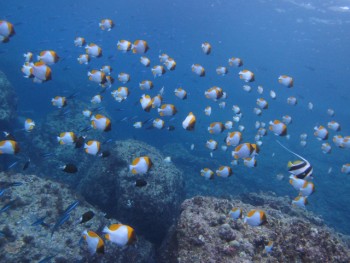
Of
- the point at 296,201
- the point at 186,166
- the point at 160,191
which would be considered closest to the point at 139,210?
the point at 160,191

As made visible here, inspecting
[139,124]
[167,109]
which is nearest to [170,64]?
[167,109]

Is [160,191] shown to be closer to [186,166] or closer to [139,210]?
[139,210]

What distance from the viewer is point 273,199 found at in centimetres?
1121

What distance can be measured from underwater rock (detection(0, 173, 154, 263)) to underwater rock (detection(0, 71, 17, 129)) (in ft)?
23.7

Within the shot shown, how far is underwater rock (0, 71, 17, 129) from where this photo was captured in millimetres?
13534

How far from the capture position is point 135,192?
26.6 ft

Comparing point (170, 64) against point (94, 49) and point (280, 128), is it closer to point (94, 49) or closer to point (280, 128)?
point (94, 49)

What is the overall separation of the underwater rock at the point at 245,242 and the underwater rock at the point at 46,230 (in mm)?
1792

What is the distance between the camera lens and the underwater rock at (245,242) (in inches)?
180

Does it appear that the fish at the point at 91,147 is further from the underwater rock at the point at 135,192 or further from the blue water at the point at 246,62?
the blue water at the point at 246,62

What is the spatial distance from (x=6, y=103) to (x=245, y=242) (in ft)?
45.5

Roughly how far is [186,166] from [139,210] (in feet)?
43.0

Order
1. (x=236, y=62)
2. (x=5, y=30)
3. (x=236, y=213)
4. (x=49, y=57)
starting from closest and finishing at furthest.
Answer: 1. (x=236, y=213)
2. (x=5, y=30)
3. (x=49, y=57)
4. (x=236, y=62)

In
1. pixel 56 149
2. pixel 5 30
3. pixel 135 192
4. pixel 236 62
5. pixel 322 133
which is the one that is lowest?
pixel 56 149
